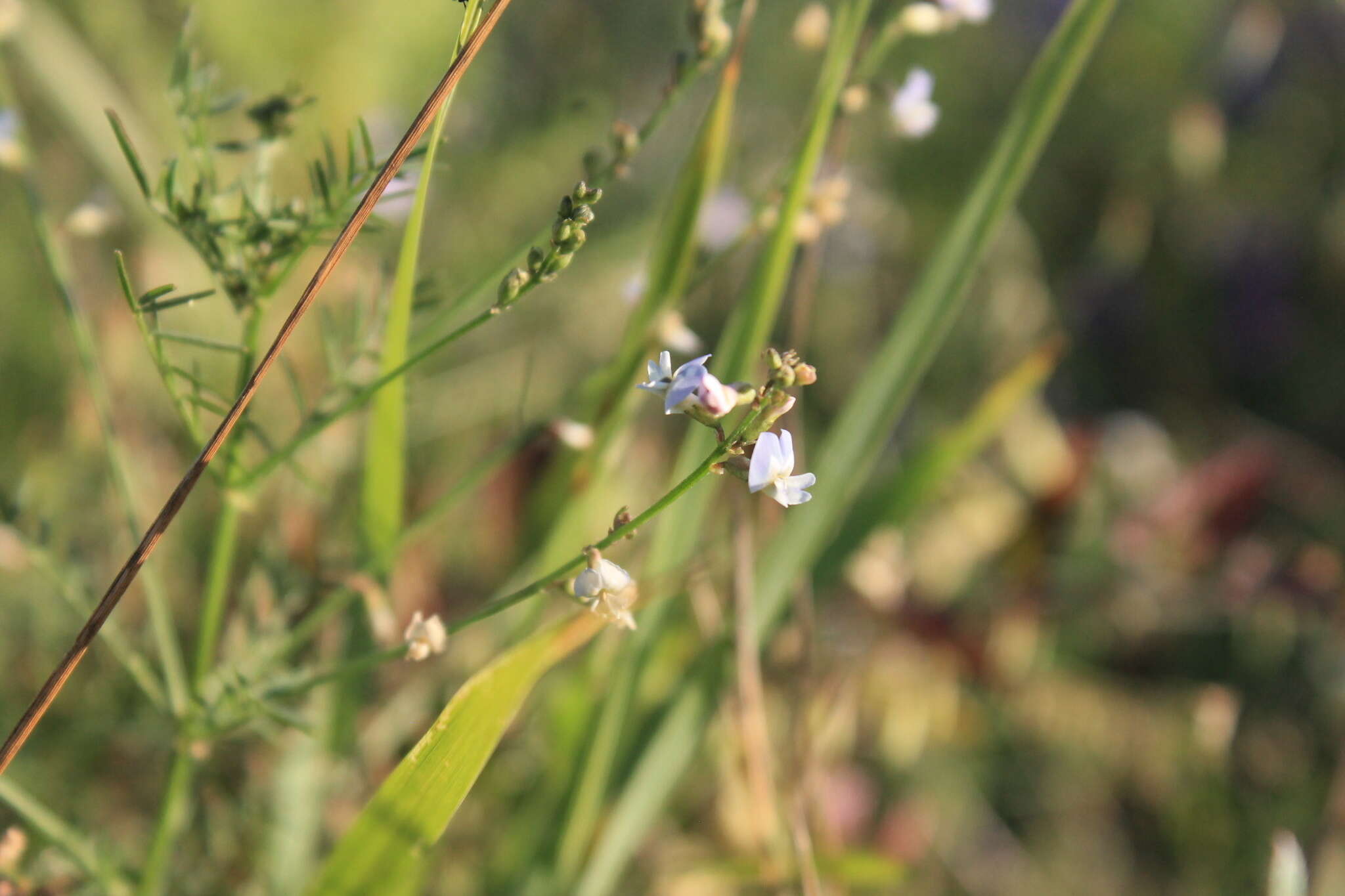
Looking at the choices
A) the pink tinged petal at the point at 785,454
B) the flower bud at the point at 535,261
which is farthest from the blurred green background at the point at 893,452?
the pink tinged petal at the point at 785,454

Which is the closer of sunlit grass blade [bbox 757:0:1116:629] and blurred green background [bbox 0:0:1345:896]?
sunlit grass blade [bbox 757:0:1116:629]

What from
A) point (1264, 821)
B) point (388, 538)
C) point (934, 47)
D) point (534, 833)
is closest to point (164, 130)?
point (388, 538)

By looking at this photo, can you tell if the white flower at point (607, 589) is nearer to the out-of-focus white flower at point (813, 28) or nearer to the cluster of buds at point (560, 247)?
the cluster of buds at point (560, 247)

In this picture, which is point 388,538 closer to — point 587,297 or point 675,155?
point 587,297

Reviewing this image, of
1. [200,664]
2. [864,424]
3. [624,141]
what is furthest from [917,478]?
[200,664]

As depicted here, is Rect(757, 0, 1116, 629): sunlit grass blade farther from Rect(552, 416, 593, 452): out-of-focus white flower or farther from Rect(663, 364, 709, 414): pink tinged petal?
Rect(663, 364, 709, 414): pink tinged petal

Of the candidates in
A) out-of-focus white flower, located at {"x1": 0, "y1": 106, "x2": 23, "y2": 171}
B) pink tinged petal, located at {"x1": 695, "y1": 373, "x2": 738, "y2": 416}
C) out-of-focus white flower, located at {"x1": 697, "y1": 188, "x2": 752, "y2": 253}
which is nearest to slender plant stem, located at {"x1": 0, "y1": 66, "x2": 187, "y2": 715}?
out-of-focus white flower, located at {"x1": 0, "y1": 106, "x2": 23, "y2": 171}
